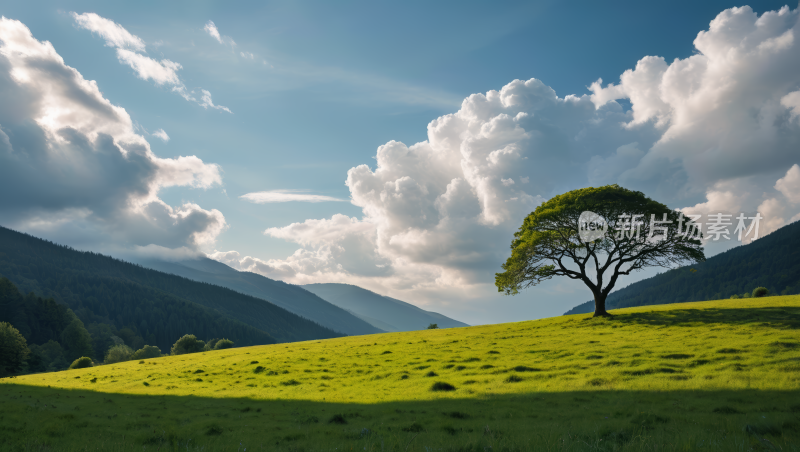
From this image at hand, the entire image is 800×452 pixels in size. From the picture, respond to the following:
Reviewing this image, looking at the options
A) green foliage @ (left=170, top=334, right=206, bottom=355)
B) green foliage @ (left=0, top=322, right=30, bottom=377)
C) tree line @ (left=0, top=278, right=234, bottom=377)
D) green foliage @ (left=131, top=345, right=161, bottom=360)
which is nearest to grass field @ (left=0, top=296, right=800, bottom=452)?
green foliage @ (left=170, top=334, right=206, bottom=355)

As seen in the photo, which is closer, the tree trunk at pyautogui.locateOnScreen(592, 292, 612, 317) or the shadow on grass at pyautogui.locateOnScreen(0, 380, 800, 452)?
the shadow on grass at pyautogui.locateOnScreen(0, 380, 800, 452)

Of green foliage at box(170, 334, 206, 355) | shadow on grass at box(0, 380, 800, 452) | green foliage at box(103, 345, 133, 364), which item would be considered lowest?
green foliage at box(103, 345, 133, 364)

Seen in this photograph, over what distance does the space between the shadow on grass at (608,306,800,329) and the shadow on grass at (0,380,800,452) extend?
25.2 metres

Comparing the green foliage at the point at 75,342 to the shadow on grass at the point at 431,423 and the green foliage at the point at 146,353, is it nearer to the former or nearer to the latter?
the green foliage at the point at 146,353

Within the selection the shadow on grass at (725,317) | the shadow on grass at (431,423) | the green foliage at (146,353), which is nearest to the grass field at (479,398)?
the shadow on grass at (431,423)

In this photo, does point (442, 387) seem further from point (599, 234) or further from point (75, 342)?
point (75, 342)

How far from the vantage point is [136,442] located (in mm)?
10047

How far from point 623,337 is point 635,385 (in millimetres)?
16123

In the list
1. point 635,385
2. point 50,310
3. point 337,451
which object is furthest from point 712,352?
point 50,310

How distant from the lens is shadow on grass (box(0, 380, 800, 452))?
820 centimetres

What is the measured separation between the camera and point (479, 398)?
58.1ft

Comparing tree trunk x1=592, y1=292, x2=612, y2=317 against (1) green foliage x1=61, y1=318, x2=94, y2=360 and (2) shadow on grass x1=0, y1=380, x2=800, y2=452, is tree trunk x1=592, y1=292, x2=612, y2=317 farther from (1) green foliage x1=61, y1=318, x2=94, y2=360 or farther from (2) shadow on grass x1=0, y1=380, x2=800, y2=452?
(1) green foliage x1=61, y1=318, x2=94, y2=360

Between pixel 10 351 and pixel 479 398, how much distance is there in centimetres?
11843

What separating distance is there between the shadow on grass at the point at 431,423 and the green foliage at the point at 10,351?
99941mm
